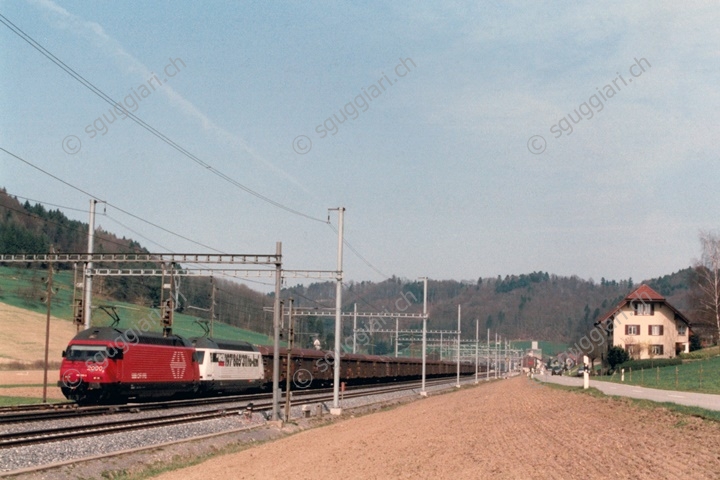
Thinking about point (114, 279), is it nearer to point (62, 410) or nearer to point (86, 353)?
point (86, 353)

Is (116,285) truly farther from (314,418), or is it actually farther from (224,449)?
(224,449)

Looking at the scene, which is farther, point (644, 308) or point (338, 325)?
point (644, 308)

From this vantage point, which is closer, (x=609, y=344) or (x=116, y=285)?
(x=609, y=344)

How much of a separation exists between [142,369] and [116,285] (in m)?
83.6

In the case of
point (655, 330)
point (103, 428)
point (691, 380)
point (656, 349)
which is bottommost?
point (691, 380)

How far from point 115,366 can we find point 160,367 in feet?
14.8

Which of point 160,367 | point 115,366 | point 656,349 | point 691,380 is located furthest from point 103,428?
point 656,349

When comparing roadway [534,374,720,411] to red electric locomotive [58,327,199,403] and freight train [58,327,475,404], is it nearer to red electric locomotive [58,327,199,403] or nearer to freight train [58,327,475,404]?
freight train [58,327,475,404]

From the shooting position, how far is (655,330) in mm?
99938

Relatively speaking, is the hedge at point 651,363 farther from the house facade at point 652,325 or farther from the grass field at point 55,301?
the grass field at point 55,301

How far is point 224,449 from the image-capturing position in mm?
27312

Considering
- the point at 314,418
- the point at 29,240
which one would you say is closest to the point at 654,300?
the point at 314,418

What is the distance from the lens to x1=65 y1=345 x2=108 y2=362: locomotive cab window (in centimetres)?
3681

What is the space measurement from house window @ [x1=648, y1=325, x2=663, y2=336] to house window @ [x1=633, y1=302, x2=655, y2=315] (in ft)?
6.02
